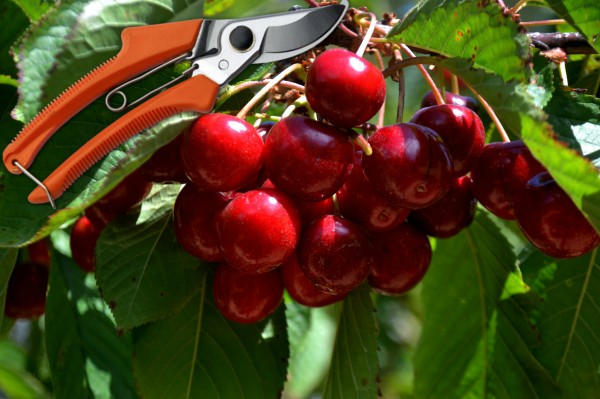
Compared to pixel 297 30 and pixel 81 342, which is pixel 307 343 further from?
pixel 297 30

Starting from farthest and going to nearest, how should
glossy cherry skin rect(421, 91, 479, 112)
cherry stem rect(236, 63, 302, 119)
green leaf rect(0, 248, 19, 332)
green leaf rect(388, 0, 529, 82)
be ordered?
1. glossy cherry skin rect(421, 91, 479, 112)
2. green leaf rect(0, 248, 19, 332)
3. cherry stem rect(236, 63, 302, 119)
4. green leaf rect(388, 0, 529, 82)

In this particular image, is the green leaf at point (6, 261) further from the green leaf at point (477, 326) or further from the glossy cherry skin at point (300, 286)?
the green leaf at point (477, 326)

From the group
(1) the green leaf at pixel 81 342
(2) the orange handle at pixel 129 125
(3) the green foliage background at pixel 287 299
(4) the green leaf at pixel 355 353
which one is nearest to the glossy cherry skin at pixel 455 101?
(3) the green foliage background at pixel 287 299

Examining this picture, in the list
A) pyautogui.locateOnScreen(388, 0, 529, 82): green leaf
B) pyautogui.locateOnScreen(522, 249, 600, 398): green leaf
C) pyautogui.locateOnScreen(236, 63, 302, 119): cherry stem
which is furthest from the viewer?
pyautogui.locateOnScreen(522, 249, 600, 398): green leaf

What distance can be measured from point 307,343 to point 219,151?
0.89 metres

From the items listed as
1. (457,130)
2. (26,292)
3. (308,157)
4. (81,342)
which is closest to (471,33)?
(457,130)

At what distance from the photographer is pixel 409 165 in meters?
0.95

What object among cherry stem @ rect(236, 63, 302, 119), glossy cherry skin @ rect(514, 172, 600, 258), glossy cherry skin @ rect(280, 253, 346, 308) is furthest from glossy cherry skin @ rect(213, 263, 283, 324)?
glossy cherry skin @ rect(514, 172, 600, 258)

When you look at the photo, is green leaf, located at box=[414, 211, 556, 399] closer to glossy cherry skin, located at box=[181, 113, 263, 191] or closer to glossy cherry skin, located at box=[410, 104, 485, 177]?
glossy cherry skin, located at box=[410, 104, 485, 177]

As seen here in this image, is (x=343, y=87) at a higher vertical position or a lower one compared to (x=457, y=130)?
higher

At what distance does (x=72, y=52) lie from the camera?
3.09 ft

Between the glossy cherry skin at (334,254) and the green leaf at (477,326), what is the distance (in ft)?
1.60

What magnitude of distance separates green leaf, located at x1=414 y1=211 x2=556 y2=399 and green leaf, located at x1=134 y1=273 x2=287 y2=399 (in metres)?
0.37

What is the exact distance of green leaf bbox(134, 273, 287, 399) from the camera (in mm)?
1270
